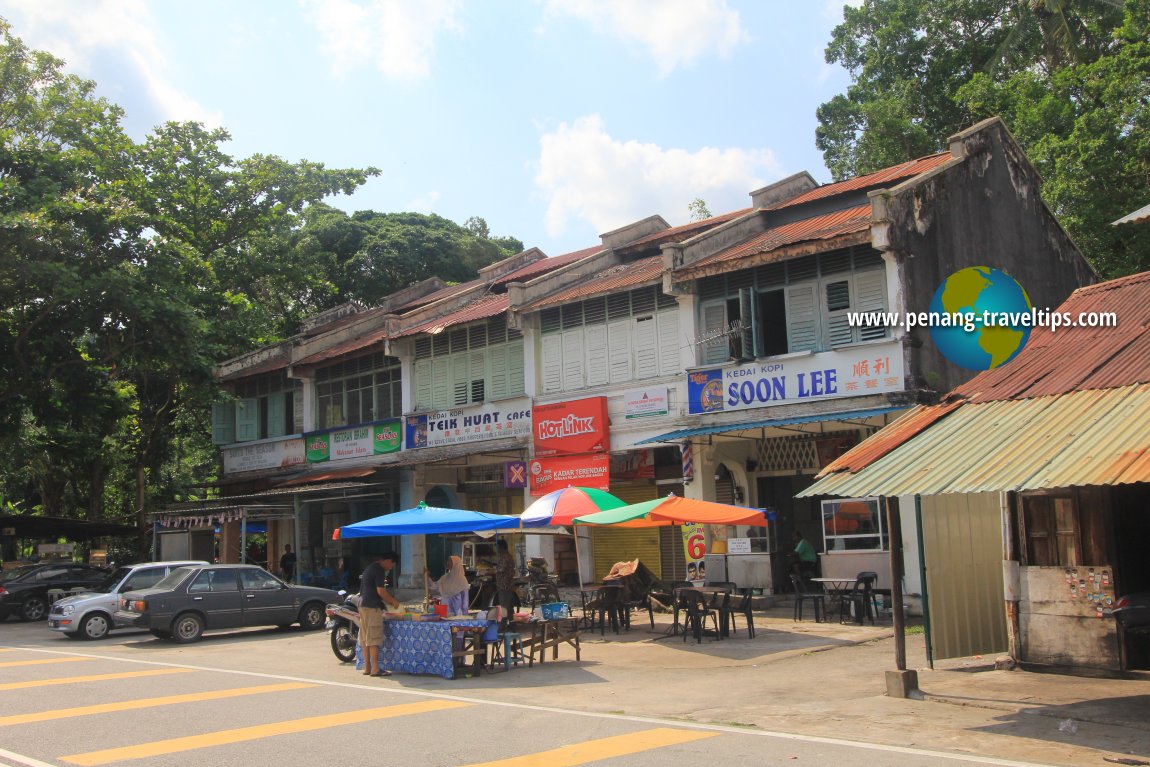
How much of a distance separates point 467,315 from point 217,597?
9.77 meters

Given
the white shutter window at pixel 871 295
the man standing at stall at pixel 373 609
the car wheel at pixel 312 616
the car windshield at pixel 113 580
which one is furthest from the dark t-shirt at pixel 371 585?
the white shutter window at pixel 871 295

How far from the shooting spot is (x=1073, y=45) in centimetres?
2648

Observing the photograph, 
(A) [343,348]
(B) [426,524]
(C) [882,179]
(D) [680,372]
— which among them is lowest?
(B) [426,524]

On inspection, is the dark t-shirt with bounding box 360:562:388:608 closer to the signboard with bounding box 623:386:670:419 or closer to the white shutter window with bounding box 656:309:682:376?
the signboard with bounding box 623:386:670:419

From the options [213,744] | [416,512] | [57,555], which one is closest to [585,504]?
[416,512]

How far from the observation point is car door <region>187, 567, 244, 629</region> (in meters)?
17.9

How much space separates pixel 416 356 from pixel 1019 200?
15203 mm

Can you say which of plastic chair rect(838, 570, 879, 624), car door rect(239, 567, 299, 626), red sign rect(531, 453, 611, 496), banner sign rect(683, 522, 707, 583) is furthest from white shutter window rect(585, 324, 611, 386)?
car door rect(239, 567, 299, 626)

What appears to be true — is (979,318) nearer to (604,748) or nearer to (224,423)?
(604,748)

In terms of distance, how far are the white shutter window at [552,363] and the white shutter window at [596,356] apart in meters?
0.85

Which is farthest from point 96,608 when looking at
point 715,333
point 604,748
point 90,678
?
point 604,748

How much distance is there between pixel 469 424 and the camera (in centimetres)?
2498

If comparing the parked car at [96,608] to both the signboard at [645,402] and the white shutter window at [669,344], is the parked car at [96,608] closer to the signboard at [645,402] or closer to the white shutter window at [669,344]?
the signboard at [645,402]

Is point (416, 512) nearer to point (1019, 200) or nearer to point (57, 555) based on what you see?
point (1019, 200)
